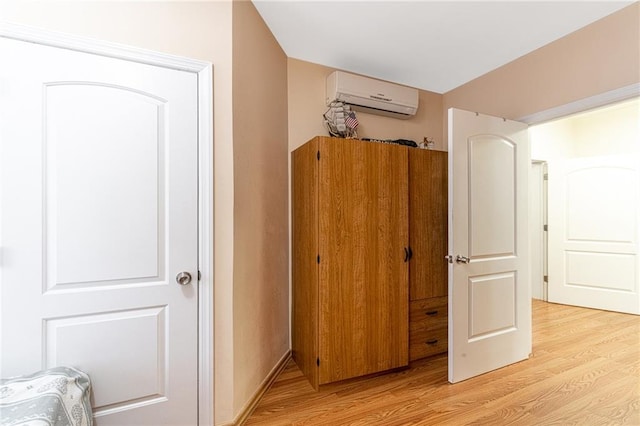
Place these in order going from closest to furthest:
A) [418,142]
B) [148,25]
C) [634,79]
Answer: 1. [148,25]
2. [634,79]
3. [418,142]

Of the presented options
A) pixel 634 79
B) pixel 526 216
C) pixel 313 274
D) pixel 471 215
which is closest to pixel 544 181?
pixel 526 216

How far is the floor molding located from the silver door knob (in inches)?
32.7

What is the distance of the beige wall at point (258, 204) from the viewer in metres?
1.62

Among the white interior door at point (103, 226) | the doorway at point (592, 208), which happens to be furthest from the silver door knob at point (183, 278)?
the doorway at point (592, 208)

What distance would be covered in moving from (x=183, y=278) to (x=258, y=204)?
2.11ft

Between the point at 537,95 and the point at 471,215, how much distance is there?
1.18 metres

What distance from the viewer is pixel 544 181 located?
4.09 m

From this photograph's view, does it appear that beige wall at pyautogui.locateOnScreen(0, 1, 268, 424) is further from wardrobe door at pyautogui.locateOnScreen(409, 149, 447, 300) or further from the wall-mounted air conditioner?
wardrobe door at pyautogui.locateOnScreen(409, 149, 447, 300)

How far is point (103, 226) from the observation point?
4.42ft

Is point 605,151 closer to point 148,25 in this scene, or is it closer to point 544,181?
point 544,181

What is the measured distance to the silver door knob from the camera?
1.46 metres

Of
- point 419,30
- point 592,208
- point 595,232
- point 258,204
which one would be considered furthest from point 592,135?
point 258,204

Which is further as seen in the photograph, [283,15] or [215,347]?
[283,15]

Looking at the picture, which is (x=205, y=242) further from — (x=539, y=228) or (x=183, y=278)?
(x=539, y=228)
